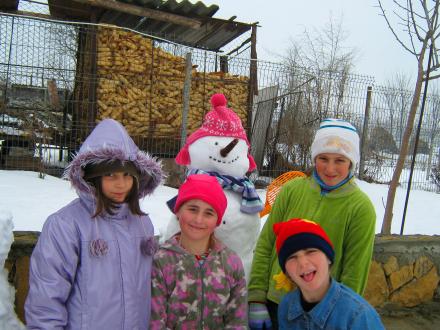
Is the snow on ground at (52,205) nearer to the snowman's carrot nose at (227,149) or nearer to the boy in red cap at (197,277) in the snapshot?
the snowman's carrot nose at (227,149)

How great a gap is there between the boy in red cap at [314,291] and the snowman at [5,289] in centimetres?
139

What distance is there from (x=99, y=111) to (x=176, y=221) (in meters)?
5.37

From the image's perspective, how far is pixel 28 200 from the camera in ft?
16.0

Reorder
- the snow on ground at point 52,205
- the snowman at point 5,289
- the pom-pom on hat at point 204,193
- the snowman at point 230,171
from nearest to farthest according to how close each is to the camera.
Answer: the pom-pom on hat at point 204,193, the snowman at point 5,289, the snowman at point 230,171, the snow on ground at point 52,205

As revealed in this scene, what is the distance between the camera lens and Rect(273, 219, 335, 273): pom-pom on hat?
172 centimetres

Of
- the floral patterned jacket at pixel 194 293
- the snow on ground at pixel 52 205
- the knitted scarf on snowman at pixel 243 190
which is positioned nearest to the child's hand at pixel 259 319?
the floral patterned jacket at pixel 194 293

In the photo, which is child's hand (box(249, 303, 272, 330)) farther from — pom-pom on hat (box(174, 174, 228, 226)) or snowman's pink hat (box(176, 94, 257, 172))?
snowman's pink hat (box(176, 94, 257, 172))

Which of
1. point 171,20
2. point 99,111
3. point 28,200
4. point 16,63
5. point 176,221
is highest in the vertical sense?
point 171,20

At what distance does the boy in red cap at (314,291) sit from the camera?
1646 millimetres

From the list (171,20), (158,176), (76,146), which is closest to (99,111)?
(76,146)

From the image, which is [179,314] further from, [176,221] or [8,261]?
[8,261]

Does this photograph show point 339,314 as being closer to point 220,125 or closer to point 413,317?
point 220,125

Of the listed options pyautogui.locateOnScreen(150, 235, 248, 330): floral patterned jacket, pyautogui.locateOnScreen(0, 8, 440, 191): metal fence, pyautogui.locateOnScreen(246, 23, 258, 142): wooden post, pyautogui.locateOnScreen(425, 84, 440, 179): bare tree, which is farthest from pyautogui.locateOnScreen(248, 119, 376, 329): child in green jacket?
pyautogui.locateOnScreen(425, 84, 440, 179): bare tree

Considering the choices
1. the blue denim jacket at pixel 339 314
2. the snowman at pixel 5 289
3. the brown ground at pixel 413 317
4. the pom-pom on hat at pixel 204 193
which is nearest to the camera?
the blue denim jacket at pixel 339 314
